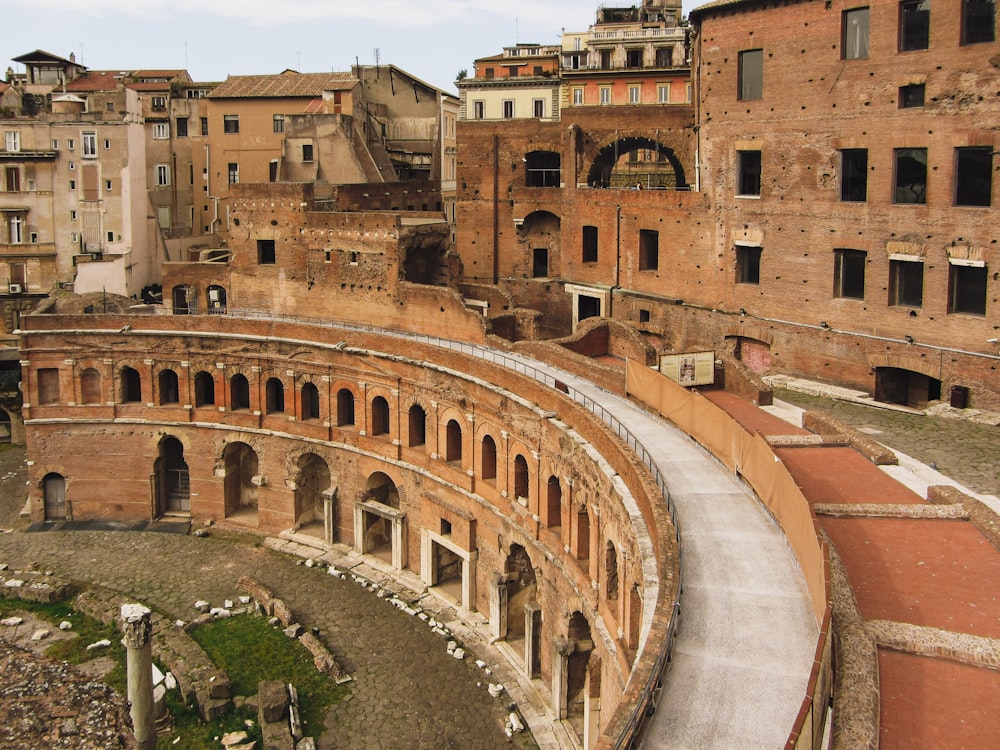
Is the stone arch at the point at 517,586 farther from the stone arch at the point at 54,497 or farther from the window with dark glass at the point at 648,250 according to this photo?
the stone arch at the point at 54,497

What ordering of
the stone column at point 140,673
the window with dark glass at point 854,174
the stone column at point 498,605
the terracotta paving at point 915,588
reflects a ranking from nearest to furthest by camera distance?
1. the terracotta paving at point 915,588
2. the stone column at point 140,673
3. the stone column at point 498,605
4. the window with dark glass at point 854,174

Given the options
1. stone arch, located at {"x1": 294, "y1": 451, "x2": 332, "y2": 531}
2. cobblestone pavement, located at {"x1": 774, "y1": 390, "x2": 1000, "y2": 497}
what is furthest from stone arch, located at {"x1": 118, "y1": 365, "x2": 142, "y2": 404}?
cobblestone pavement, located at {"x1": 774, "y1": 390, "x2": 1000, "y2": 497}

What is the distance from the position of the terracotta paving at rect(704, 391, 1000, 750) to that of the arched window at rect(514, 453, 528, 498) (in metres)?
7.45

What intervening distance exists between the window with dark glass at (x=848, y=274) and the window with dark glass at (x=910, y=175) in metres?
1.95

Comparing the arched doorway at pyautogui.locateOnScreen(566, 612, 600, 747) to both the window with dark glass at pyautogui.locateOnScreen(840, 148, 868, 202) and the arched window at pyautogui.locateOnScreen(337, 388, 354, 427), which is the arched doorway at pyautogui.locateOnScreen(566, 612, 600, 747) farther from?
the window with dark glass at pyautogui.locateOnScreen(840, 148, 868, 202)

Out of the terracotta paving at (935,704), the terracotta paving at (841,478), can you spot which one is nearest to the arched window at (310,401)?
the terracotta paving at (841,478)

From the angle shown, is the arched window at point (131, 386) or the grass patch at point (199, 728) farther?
the arched window at point (131, 386)

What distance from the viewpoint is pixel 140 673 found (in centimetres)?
2309

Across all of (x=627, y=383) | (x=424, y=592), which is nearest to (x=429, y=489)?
(x=424, y=592)

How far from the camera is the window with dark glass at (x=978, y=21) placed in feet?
87.0

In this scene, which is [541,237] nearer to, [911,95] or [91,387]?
[911,95]

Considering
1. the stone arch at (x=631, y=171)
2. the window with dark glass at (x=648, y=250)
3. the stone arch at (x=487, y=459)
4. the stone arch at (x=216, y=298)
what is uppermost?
the stone arch at (x=631, y=171)

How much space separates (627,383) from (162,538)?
17.2m

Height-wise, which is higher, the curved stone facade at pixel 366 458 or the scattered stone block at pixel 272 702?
the curved stone facade at pixel 366 458
